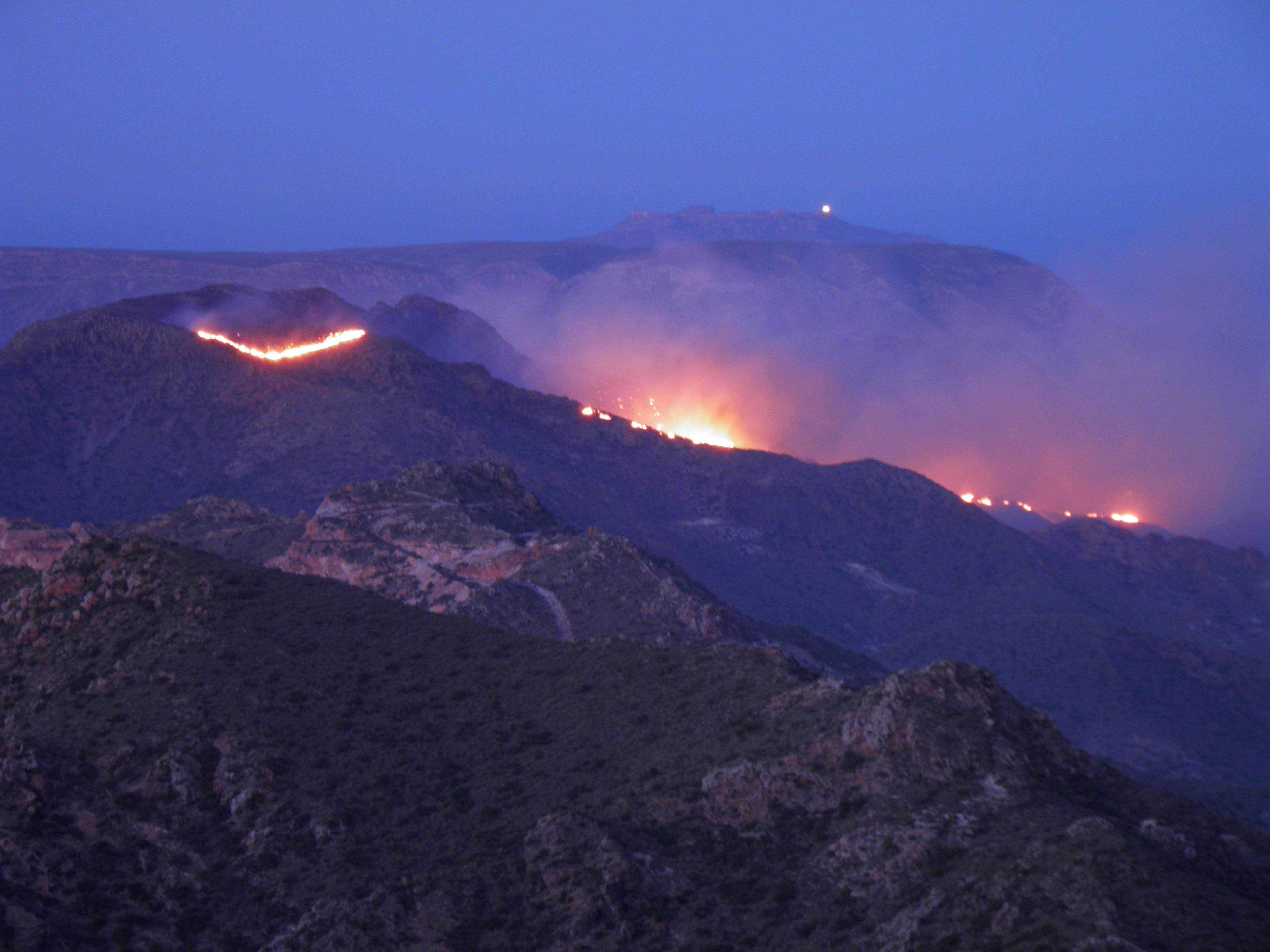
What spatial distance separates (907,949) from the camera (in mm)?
17375

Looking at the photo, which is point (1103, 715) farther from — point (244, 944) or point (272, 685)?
point (244, 944)

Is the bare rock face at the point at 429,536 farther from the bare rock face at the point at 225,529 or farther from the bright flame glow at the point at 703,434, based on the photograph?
the bright flame glow at the point at 703,434

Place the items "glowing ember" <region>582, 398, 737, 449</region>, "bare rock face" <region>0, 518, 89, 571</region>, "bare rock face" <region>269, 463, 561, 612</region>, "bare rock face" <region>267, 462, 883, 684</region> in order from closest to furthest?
"bare rock face" <region>267, 462, 883, 684</region> < "bare rock face" <region>0, 518, 89, 571</region> < "bare rock face" <region>269, 463, 561, 612</region> < "glowing ember" <region>582, 398, 737, 449</region>

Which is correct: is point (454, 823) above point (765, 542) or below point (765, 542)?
above

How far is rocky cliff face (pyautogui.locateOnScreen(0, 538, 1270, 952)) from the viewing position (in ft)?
61.1

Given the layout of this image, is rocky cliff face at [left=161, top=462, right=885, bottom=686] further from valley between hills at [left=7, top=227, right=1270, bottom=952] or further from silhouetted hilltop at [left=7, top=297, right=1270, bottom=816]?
silhouetted hilltop at [left=7, top=297, right=1270, bottom=816]

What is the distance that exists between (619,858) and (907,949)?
5.24 m

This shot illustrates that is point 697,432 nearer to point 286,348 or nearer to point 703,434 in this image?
point 703,434

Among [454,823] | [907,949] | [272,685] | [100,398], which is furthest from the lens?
[100,398]

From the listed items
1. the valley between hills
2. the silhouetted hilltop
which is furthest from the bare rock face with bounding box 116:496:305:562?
the silhouetted hilltop

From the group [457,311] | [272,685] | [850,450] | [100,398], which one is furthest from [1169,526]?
[272,685]

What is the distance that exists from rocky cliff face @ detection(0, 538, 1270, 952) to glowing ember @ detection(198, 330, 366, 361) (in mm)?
78123

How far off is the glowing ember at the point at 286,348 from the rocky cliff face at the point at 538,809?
78.1 m

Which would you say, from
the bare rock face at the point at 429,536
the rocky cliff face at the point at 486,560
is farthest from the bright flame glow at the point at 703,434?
the bare rock face at the point at 429,536
